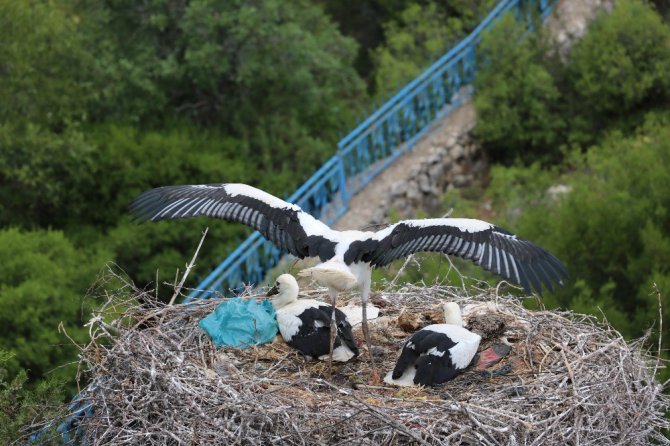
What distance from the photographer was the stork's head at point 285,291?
352 inches

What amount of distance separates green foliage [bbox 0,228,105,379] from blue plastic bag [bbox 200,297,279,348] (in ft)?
12.1

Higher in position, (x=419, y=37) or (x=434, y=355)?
(x=419, y=37)

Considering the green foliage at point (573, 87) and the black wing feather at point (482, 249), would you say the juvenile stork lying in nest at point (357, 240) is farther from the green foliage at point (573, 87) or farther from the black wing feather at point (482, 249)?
the green foliage at point (573, 87)

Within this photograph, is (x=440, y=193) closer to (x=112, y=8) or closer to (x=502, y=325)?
(x=112, y=8)

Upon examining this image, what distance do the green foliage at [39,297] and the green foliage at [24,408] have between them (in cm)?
320

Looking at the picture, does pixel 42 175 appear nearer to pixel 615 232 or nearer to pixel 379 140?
pixel 379 140

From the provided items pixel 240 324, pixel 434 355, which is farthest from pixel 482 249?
pixel 240 324

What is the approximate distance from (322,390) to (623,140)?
7904 mm

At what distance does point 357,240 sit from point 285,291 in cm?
85

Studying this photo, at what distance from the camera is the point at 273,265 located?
1416 cm

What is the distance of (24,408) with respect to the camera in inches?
338

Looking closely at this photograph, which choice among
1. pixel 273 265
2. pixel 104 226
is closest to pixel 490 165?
pixel 273 265

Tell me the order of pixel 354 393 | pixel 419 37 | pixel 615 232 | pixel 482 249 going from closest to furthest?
1. pixel 354 393
2. pixel 482 249
3. pixel 615 232
4. pixel 419 37

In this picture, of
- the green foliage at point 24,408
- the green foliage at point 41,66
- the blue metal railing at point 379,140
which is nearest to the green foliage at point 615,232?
the blue metal railing at point 379,140
